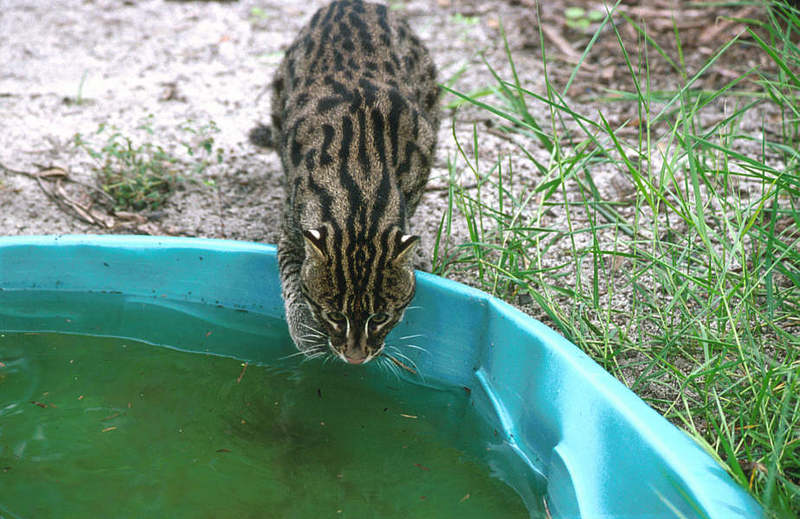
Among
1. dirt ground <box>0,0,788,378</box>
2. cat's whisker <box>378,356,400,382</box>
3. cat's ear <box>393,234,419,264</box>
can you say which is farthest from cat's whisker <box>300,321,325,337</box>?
dirt ground <box>0,0,788,378</box>

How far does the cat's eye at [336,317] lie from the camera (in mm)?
3529

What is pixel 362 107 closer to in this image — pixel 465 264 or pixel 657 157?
pixel 465 264

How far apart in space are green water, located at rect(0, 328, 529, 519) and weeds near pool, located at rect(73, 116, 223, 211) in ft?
4.05

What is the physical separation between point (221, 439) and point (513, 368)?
1.34 meters

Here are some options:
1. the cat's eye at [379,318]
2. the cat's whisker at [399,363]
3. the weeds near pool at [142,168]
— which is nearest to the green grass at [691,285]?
the cat's whisker at [399,363]

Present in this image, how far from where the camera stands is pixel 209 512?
10.1 ft

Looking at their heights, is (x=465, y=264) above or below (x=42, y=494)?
above

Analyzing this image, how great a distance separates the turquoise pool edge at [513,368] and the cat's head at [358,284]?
307 mm

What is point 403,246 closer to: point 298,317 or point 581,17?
point 298,317

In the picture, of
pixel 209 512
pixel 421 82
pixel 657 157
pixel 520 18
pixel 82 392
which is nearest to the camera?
pixel 209 512

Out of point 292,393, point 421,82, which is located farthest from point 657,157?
point 292,393

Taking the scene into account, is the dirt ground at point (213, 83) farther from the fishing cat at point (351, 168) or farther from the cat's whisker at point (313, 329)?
the cat's whisker at point (313, 329)

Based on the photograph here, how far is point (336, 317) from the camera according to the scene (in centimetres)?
356

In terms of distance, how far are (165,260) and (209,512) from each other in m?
1.51
